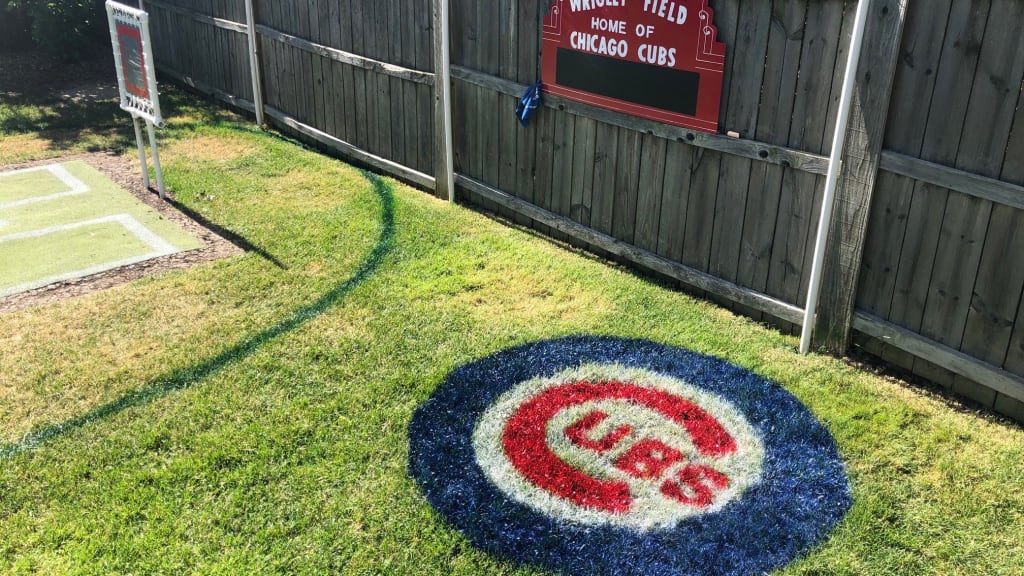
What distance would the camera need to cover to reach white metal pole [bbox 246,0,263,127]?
1010cm

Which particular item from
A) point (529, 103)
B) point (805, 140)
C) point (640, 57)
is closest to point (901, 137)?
point (805, 140)

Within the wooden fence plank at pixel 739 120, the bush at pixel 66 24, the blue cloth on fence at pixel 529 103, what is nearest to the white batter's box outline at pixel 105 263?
the blue cloth on fence at pixel 529 103

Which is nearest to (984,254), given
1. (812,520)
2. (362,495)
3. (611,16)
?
(812,520)

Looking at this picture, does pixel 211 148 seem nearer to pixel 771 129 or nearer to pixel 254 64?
pixel 254 64

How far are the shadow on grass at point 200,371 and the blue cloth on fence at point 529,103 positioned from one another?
4.90 feet

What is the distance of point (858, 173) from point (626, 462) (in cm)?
216

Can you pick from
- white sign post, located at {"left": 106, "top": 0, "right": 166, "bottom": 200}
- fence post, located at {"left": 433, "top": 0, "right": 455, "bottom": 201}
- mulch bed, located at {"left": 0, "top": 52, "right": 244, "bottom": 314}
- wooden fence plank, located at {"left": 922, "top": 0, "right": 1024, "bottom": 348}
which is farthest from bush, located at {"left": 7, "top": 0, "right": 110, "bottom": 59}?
wooden fence plank, located at {"left": 922, "top": 0, "right": 1024, "bottom": 348}

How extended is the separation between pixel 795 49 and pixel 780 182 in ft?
2.67

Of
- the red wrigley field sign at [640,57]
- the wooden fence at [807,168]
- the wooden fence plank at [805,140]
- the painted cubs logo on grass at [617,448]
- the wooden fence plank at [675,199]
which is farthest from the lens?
the wooden fence plank at [675,199]

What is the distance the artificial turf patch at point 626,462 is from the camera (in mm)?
3883

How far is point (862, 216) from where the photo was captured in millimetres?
5016

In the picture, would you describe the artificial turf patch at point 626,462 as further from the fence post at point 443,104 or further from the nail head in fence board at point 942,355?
the fence post at point 443,104

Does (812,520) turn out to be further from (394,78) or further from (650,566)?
(394,78)

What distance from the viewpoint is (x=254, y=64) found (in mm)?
10336
